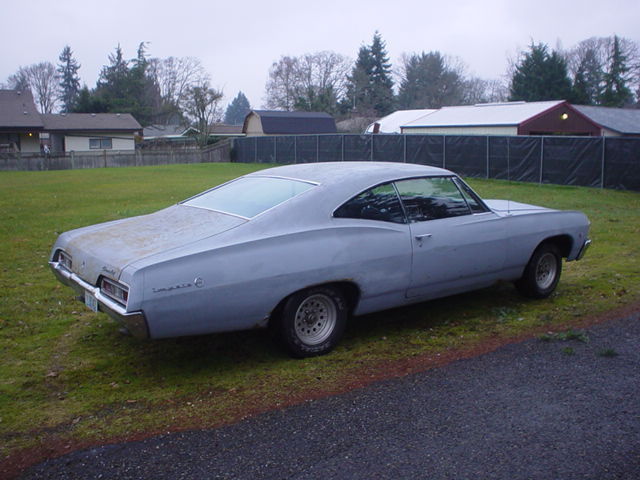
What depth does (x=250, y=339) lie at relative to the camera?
18.2 feet

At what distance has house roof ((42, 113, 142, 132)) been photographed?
2010 inches

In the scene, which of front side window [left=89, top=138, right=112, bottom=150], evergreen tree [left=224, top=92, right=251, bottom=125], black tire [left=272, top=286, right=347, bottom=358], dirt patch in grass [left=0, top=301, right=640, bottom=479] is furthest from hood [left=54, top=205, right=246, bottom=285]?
evergreen tree [left=224, top=92, right=251, bottom=125]

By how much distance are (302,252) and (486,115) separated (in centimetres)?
3622

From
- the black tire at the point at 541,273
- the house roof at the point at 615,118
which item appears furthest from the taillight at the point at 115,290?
the house roof at the point at 615,118

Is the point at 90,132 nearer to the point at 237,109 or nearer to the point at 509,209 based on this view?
the point at 509,209

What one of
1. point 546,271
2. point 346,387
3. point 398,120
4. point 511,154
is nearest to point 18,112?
point 398,120

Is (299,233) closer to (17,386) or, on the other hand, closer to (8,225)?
(17,386)

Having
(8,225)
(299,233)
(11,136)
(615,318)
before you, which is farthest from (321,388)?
(11,136)

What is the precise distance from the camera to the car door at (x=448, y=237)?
5.49 metres

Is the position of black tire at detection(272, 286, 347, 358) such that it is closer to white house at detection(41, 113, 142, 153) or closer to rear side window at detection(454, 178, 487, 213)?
rear side window at detection(454, 178, 487, 213)

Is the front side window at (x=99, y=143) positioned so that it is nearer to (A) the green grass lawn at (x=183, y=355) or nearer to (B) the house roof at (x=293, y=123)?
(B) the house roof at (x=293, y=123)

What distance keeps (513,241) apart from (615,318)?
47.6 inches

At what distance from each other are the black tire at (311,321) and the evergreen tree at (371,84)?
224 ft

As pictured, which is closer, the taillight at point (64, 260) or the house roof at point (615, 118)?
the taillight at point (64, 260)
